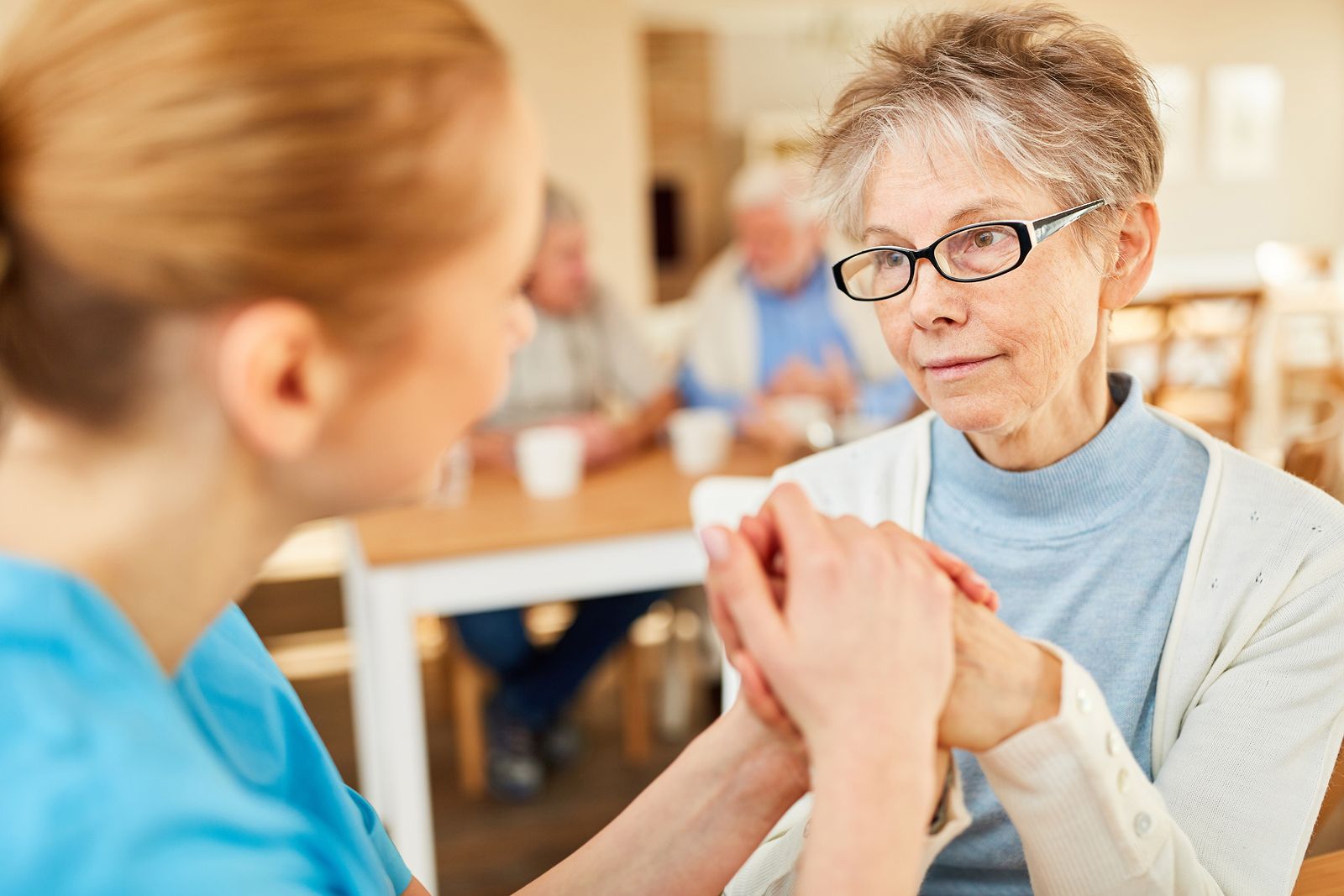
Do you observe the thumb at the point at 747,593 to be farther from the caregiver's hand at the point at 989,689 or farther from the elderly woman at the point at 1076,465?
the elderly woman at the point at 1076,465

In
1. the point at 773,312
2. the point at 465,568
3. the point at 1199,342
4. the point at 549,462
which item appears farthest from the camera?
the point at 1199,342

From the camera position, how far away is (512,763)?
275cm

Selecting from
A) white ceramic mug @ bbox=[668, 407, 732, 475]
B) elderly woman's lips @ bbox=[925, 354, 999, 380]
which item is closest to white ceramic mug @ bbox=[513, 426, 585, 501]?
white ceramic mug @ bbox=[668, 407, 732, 475]

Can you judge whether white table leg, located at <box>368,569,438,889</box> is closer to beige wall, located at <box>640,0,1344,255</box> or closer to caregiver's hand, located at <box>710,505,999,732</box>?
caregiver's hand, located at <box>710,505,999,732</box>

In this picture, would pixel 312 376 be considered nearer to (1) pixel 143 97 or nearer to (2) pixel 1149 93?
(1) pixel 143 97

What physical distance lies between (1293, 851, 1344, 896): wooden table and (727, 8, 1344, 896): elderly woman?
0.04 ft

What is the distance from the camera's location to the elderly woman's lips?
3.25 ft

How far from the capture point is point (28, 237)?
477 millimetres

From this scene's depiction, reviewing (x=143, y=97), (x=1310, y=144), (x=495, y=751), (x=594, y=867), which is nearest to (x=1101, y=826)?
(x=594, y=867)

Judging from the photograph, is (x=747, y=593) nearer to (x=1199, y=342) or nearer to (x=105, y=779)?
(x=105, y=779)

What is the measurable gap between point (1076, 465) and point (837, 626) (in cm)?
50

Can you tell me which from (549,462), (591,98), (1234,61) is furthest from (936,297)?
(1234,61)

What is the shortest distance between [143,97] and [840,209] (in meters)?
0.74

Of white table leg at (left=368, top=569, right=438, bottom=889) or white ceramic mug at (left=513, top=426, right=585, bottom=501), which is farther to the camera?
white ceramic mug at (left=513, top=426, right=585, bottom=501)
